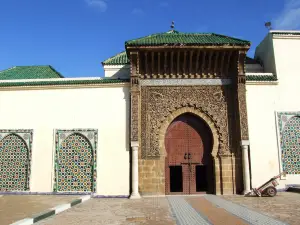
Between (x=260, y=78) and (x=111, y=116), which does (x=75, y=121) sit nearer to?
(x=111, y=116)

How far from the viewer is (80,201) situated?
5.90 m

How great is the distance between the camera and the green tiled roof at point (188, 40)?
7.04m

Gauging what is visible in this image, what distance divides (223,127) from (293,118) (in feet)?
5.69

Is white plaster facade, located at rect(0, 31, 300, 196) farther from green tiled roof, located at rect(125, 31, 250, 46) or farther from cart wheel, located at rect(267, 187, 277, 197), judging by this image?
green tiled roof, located at rect(125, 31, 250, 46)

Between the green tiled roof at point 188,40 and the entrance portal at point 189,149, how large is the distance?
178cm

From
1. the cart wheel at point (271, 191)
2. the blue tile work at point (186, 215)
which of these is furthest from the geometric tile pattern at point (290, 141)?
the blue tile work at point (186, 215)

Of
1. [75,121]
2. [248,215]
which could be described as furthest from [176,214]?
[75,121]

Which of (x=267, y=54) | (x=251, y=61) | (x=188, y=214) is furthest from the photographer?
(x=251, y=61)

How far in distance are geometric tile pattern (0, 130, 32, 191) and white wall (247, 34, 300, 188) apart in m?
5.40

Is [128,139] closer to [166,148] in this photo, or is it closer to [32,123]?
[166,148]

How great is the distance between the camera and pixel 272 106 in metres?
7.29

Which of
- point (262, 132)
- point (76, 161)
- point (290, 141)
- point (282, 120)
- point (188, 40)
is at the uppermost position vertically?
point (188, 40)

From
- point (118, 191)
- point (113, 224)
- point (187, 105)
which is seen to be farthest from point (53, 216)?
point (187, 105)

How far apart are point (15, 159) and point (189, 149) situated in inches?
168
